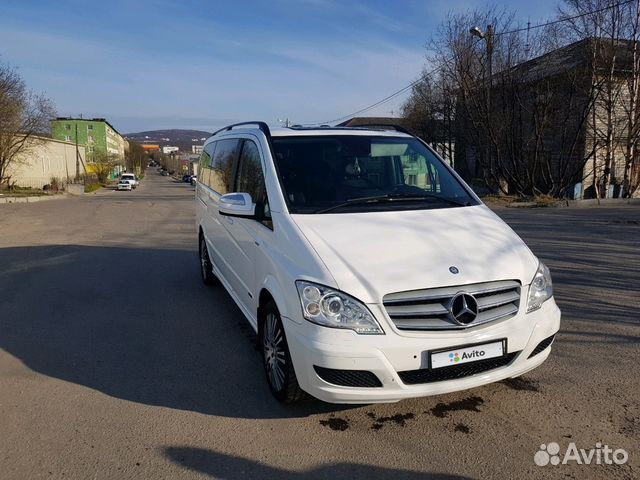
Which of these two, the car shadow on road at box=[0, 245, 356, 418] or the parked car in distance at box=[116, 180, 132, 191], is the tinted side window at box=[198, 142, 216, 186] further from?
the parked car in distance at box=[116, 180, 132, 191]

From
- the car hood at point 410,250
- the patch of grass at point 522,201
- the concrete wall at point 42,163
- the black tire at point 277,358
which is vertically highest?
the concrete wall at point 42,163

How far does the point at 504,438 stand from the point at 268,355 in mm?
1669

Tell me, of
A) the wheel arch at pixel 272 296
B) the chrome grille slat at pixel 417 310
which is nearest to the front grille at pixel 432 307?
the chrome grille slat at pixel 417 310

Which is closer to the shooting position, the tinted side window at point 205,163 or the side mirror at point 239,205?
the side mirror at point 239,205

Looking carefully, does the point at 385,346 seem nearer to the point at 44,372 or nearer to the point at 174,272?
the point at 44,372

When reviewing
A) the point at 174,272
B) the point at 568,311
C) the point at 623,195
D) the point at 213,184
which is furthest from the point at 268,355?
the point at 623,195

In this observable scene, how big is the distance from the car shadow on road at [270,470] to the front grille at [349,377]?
44cm

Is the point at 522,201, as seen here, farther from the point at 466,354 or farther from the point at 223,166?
the point at 466,354

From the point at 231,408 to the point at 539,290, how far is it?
2.27 m

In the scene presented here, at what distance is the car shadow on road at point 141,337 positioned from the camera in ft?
12.4

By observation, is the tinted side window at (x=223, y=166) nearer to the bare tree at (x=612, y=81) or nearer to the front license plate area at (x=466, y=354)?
the front license plate area at (x=466, y=354)

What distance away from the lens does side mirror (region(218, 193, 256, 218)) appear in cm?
401

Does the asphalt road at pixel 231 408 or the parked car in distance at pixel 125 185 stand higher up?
the parked car in distance at pixel 125 185

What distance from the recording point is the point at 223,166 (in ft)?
18.7
